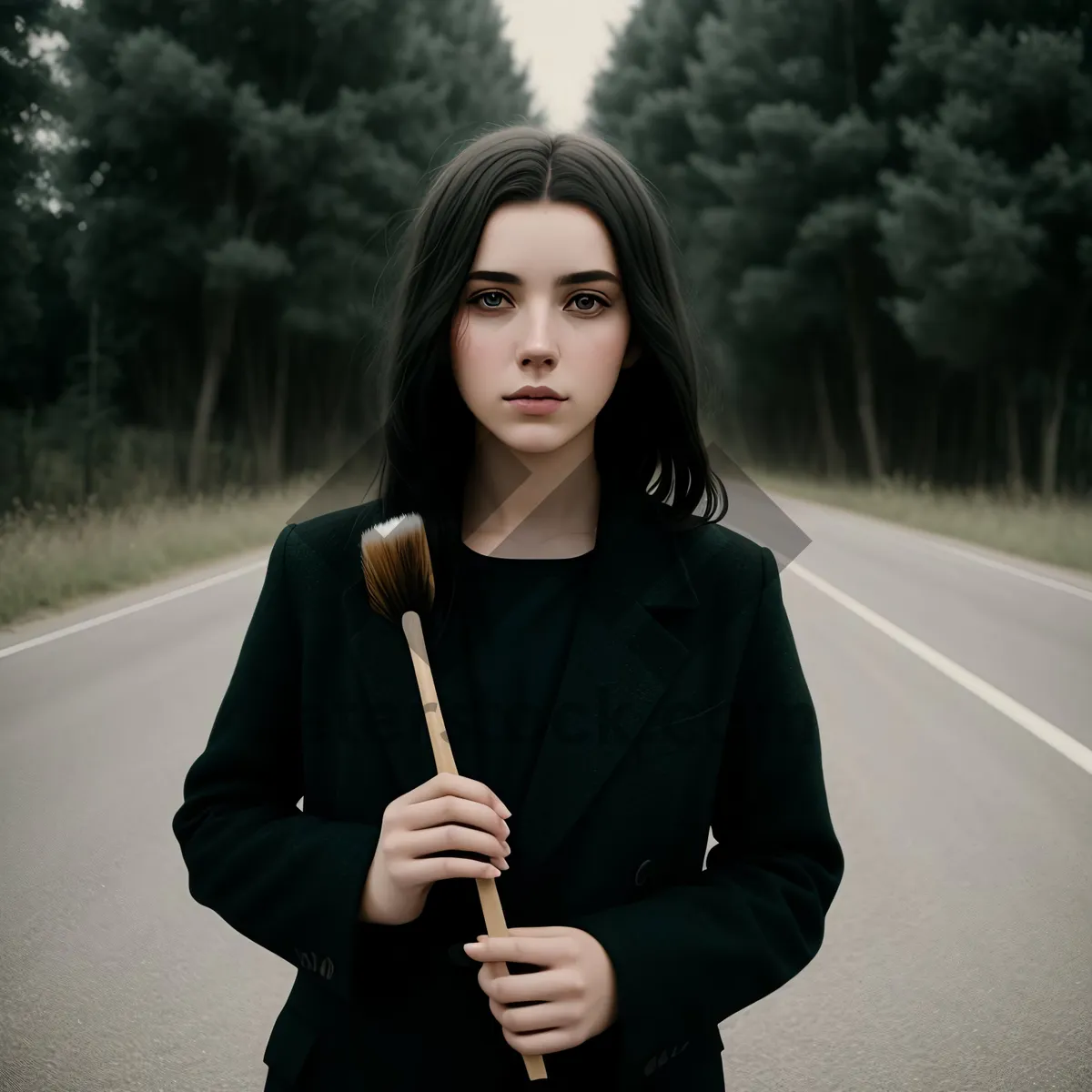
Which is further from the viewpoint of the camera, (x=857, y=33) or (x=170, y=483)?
(x=857, y=33)

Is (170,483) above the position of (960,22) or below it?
below

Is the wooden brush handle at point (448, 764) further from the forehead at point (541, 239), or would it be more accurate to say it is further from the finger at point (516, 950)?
the forehead at point (541, 239)

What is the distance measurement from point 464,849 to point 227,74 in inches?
790

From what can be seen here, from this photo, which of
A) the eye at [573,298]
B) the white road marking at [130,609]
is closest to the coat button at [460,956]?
the eye at [573,298]

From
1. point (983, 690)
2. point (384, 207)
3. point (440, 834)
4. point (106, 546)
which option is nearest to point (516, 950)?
point (440, 834)

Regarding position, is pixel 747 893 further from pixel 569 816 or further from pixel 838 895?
pixel 838 895

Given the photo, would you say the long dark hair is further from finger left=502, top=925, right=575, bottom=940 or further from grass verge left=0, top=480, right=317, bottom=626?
grass verge left=0, top=480, right=317, bottom=626

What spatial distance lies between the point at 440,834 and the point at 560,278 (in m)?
0.66

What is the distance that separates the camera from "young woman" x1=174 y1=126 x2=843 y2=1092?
1342mm

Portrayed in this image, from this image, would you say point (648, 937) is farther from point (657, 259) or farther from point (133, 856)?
point (133, 856)

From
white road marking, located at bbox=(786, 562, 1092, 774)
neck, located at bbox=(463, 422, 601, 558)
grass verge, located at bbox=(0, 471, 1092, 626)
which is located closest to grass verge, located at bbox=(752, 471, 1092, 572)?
grass verge, located at bbox=(0, 471, 1092, 626)

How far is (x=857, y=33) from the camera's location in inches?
1069

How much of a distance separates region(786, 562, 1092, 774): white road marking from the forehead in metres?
4.61

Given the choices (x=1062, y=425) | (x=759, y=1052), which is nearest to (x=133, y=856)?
(x=759, y=1052)
